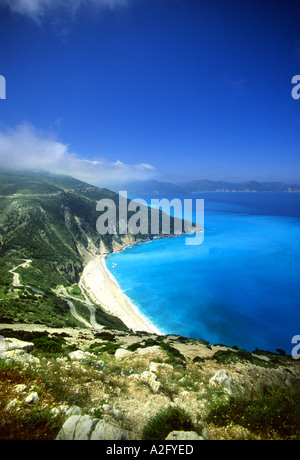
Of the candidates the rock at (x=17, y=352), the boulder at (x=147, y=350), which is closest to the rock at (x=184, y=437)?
the rock at (x=17, y=352)

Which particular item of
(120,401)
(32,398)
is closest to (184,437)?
(120,401)

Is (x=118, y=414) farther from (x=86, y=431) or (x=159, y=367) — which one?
(x=159, y=367)

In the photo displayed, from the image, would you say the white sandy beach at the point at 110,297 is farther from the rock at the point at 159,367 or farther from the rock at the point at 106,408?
the rock at the point at 106,408

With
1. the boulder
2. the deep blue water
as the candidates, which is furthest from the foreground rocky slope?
the deep blue water

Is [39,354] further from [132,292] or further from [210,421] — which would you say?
[132,292]

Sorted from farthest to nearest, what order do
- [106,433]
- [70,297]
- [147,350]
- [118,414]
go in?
[70,297] < [147,350] < [118,414] < [106,433]

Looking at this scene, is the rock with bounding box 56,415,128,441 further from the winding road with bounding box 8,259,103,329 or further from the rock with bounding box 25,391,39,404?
the winding road with bounding box 8,259,103,329
